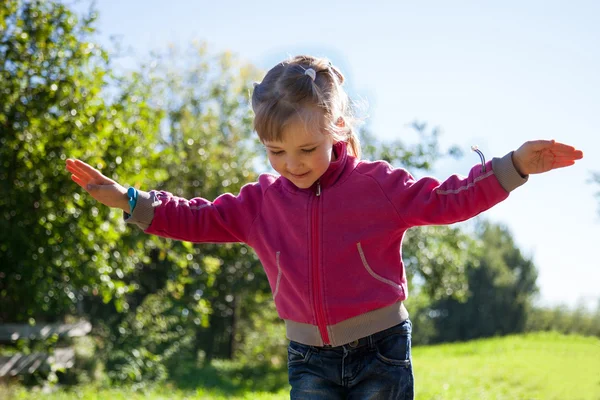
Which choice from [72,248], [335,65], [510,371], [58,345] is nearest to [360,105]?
[335,65]

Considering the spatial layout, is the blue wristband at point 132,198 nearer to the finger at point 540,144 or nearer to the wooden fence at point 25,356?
the finger at point 540,144

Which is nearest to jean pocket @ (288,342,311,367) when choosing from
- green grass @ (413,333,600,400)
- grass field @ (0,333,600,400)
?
green grass @ (413,333,600,400)

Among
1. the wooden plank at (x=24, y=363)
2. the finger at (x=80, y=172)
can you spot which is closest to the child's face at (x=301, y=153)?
the finger at (x=80, y=172)

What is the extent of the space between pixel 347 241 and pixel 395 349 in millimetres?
436

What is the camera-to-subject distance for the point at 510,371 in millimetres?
10203

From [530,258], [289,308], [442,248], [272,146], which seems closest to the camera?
[272,146]

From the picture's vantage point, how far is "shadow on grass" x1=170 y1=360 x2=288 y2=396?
11423 mm

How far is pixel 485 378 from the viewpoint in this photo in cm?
972

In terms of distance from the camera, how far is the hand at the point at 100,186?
283 cm

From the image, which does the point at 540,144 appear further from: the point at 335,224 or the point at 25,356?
the point at 25,356

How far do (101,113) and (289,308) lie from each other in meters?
4.61

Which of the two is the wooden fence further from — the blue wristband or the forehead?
the forehead

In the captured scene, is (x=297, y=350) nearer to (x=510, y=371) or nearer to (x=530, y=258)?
(x=510, y=371)

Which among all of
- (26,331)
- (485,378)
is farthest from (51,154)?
(485,378)
